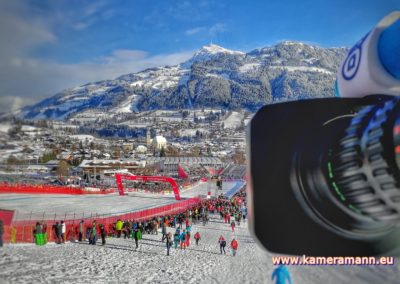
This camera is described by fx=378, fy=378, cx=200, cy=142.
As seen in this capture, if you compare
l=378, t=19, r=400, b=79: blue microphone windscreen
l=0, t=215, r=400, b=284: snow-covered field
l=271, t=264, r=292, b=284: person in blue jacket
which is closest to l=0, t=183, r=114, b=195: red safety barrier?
l=0, t=215, r=400, b=284: snow-covered field

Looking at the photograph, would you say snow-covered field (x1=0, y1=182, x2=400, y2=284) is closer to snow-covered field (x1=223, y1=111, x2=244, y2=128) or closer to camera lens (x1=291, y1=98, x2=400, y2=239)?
camera lens (x1=291, y1=98, x2=400, y2=239)

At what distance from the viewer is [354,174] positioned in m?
1.70

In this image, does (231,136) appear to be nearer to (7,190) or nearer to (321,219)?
(7,190)

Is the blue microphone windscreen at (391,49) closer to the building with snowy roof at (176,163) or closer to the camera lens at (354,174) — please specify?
the camera lens at (354,174)

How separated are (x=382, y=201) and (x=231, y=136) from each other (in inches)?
5790

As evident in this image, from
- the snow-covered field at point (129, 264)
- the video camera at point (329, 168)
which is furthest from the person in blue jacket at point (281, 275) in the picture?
the video camera at point (329, 168)

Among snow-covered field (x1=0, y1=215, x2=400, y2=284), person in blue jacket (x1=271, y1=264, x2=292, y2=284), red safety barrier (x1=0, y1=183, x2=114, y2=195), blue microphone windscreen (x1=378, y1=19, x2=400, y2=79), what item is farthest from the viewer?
red safety barrier (x1=0, y1=183, x2=114, y2=195)

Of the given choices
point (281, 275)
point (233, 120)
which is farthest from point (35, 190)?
point (233, 120)

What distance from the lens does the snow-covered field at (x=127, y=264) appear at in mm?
6988

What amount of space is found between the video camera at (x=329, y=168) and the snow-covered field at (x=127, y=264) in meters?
2.77

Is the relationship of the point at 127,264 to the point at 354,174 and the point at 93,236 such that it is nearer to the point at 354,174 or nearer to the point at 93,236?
the point at 93,236

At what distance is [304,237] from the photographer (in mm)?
1872

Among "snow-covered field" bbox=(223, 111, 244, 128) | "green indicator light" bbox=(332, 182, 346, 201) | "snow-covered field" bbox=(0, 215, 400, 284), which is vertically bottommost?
"snow-covered field" bbox=(0, 215, 400, 284)

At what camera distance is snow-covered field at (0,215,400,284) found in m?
6.99
